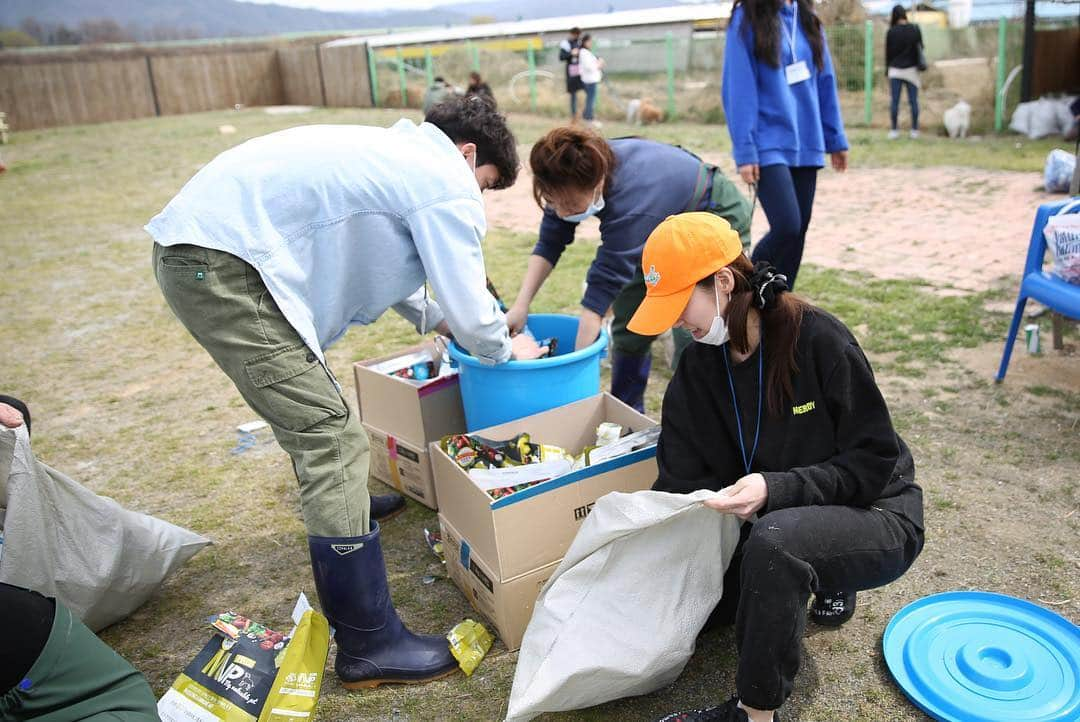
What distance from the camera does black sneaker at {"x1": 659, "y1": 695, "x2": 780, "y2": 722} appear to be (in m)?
1.88

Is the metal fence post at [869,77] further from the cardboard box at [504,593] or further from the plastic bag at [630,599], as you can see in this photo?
the plastic bag at [630,599]

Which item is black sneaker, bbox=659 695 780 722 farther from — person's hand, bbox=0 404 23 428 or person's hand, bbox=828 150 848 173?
person's hand, bbox=828 150 848 173

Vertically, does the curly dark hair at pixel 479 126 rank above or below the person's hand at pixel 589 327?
above

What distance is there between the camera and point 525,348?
2875mm

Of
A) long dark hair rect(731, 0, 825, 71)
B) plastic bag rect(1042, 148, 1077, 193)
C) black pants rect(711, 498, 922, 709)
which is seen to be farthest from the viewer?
plastic bag rect(1042, 148, 1077, 193)

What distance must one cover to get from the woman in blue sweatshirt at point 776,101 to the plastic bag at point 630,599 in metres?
2.06

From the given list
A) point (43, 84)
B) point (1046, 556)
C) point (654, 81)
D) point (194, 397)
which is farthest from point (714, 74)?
point (43, 84)

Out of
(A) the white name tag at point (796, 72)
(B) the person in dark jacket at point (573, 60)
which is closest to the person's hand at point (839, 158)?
(A) the white name tag at point (796, 72)

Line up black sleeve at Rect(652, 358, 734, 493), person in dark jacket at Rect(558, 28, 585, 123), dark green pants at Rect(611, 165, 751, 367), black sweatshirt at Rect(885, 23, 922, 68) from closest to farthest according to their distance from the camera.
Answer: black sleeve at Rect(652, 358, 734, 493) → dark green pants at Rect(611, 165, 751, 367) → black sweatshirt at Rect(885, 23, 922, 68) → person in dark jacket at Rect(558, 28, 585, 123)

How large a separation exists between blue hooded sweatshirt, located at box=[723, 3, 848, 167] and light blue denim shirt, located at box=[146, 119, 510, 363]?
72.7 inches

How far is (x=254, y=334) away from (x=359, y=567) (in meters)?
0.64

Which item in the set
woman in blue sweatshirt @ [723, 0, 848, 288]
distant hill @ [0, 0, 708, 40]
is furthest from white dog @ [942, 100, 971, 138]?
distant hill @ [0, 0, 708, 40]

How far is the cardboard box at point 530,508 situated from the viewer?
223 centimetres

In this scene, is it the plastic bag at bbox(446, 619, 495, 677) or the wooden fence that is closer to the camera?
the plastic bag at bbox(446, 619, 495, 677)
